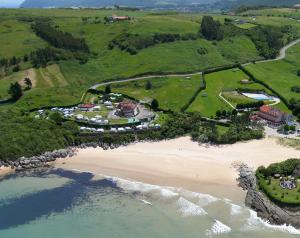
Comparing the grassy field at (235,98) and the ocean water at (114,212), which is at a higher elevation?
the grassy field at (235,98)

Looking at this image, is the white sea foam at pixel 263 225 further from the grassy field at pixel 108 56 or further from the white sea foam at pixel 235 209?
the grassy field at pixel 108 56

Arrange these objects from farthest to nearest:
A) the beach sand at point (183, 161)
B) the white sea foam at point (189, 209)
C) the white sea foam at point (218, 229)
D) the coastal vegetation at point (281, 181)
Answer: the beach sand at point (183, 161) < the white sea foam at point (189, 209) < the coastal vegetation at point (281, 181) < the white sea foam at point (218, 229)

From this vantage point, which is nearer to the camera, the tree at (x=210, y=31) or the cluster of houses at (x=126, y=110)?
the cluster of houses at (x=126, y=110)

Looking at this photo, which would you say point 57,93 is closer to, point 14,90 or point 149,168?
point 14,90

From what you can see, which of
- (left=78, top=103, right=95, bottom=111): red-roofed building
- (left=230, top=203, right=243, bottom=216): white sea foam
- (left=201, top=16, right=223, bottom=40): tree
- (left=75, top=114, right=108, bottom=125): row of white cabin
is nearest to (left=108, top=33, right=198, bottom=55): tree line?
(left=201, top=16, right=223, bottom=40): tree

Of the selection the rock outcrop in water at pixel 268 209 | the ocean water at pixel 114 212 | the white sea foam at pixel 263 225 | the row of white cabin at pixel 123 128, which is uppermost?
the row of white cabin at pixel 123 128

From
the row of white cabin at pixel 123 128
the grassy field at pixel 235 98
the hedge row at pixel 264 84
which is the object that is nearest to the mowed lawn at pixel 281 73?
the hedge row at pixel 264 84
